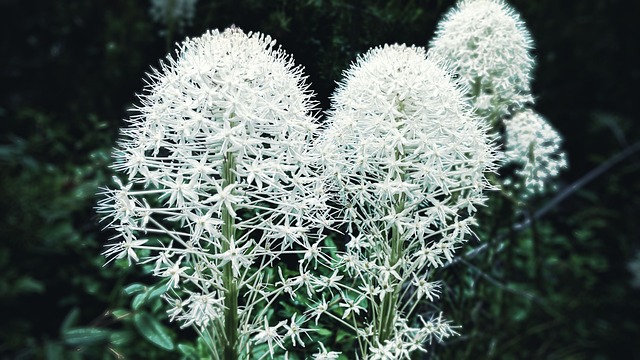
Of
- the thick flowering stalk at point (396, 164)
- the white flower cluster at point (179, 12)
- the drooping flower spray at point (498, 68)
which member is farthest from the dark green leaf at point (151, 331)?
the white flower cluster at point (179, 12)

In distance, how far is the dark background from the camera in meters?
2.27

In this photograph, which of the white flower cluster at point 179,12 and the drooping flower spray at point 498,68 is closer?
the drooping flower spray at point 498,68

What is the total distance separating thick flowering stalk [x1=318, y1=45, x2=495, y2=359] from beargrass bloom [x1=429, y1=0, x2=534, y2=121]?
564mm

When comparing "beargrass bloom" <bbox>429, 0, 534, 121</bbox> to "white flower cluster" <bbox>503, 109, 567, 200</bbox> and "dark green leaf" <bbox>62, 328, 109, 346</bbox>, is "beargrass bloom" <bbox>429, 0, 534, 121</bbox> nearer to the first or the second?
"white flower cluster" <bbox>503, 109, 567, 200</bbox>

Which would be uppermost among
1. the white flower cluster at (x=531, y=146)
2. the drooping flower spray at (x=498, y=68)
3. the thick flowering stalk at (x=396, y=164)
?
the drooping flower spray at (x=498, y=68)

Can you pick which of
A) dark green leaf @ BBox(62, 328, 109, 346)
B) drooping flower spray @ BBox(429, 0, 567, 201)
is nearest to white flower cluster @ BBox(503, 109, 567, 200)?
drooping flower spray @ BBox(429, 0, 567, 201)

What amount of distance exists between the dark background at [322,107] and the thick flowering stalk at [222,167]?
42cm

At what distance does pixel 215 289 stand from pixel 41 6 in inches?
123

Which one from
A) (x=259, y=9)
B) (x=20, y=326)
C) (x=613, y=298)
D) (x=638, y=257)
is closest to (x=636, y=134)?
(x=638, y=257)

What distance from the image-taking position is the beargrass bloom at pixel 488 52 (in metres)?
2.14

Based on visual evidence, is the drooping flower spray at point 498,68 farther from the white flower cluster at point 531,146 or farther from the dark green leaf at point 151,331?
the dark green leaf at point 151,331

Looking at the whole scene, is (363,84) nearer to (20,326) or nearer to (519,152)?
(519,152)

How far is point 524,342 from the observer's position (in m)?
3.14

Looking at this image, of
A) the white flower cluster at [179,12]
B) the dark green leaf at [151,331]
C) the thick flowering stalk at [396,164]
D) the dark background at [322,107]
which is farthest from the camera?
the white flower cluster at [179,12]
